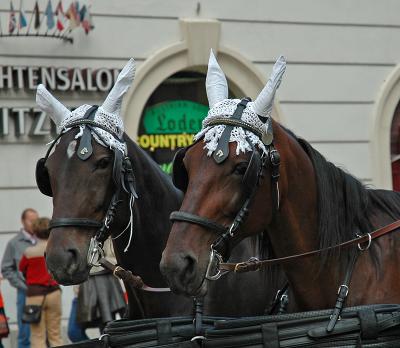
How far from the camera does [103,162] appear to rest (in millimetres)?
5574

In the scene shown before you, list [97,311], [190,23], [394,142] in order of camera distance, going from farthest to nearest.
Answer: [394,142], [190,23], [97,311]

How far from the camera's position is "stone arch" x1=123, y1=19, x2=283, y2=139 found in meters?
12.1

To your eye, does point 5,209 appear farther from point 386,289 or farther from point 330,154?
point 386,289

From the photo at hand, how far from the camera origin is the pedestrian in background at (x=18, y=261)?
10781 mm

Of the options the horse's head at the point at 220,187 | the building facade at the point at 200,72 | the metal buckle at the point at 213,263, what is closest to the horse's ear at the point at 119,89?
the horse's head at the point at 220,187

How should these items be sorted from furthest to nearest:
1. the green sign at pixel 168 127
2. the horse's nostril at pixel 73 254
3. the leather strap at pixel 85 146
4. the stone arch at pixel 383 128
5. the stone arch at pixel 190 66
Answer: the stone arch at pixel 383 128 < the green sign at pixel 168 127 < the stone arch at pixel 190 66 < the leather strap at pixel 85 146 < the horse's nostril at pixel 73 254

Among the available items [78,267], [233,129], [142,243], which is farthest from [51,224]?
[233,129]

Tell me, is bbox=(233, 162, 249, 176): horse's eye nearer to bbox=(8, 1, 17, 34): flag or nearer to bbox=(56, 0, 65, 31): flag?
bbox=(8, 1, 17, 34): flag

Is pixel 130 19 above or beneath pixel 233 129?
above

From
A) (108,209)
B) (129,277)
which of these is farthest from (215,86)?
(129,277)

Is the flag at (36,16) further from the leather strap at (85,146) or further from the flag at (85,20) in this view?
the leather strap at (85,146)

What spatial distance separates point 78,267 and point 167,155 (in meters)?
7.33

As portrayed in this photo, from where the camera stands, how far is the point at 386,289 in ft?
15.8

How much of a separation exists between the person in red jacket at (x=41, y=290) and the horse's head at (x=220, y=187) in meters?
5.75
